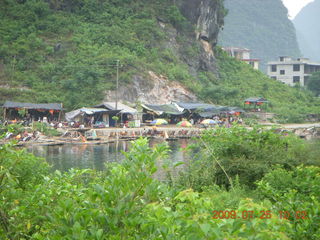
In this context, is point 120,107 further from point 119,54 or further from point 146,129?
point 119,54

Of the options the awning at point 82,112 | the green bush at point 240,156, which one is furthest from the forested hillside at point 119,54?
the green bush at point 240,156

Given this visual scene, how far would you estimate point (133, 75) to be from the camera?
4025 cm

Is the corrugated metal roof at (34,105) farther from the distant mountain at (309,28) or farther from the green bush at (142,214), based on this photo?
the distant mountain at (309,28)

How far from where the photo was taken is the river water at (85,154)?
66.0ft

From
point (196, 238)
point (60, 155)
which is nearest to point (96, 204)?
point (196, 238)

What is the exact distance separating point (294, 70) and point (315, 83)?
515 centimetres

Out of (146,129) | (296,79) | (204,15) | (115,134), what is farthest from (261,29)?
(115,134)

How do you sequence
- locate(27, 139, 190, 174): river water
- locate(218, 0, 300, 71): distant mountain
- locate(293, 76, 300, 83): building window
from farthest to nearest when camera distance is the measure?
locate(218, 0, 300, 71): distant mountain < locate(293, 76, 300, 83): building window < locate(27, 139, 190, 174): river water

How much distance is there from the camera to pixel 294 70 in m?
62.5

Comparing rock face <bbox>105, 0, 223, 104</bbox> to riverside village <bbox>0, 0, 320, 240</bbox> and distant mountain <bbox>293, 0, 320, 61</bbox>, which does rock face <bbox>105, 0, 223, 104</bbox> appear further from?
distant mountain <bbox>293, 0, 320, 61</bbox>

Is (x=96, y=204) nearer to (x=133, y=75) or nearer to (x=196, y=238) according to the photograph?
(x=196, y=238)

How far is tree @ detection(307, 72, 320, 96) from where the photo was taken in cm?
5808

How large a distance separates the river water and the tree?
35549 mm

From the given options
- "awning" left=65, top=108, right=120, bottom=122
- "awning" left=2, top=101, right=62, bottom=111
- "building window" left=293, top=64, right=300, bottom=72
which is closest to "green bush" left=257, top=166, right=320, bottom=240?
"awning" left=65, top=108, right=120, bottom=122
